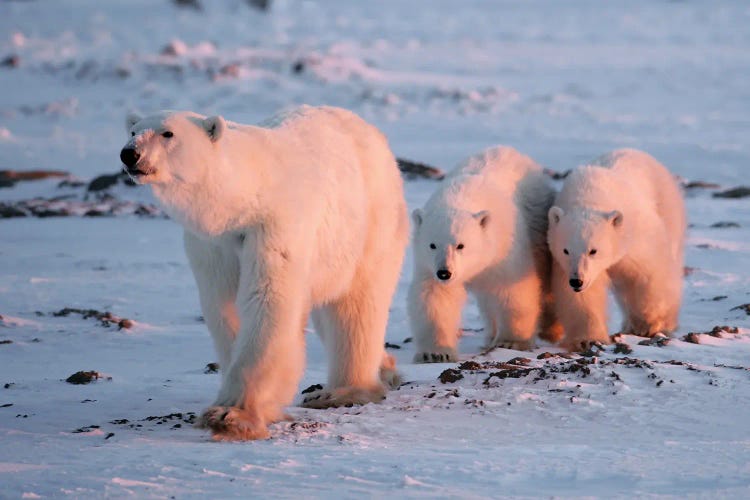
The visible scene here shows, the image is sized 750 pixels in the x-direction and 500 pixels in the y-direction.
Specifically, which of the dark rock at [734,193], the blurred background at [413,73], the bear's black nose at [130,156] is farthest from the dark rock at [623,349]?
the blurred background at [413,73]

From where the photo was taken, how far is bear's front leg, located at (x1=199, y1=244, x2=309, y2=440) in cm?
461

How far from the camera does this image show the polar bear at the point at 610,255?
7613 millimetres

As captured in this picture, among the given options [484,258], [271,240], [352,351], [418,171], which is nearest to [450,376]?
[352,351]

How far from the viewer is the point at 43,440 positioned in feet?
15.1

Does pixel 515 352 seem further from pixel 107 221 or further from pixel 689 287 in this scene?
pixel 107 221

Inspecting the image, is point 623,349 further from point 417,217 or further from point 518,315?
point 417,217

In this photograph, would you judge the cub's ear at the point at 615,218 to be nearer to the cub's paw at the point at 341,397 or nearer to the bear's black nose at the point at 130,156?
the cub's paw at the point at 341,397

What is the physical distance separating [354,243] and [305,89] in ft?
62.4

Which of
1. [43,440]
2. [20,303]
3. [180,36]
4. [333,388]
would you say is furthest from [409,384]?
[180,36]

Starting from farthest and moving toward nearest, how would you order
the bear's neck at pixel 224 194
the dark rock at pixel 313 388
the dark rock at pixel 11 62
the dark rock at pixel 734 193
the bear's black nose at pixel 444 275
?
the dark rock at pixel 11 62, the dark rock at pixel 734 193, the bear's black nose at pixel 444 275, the dark rock at pixel 313 388, the bear's neck at pixel 224 194

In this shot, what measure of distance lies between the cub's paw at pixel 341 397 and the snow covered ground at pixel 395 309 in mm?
146

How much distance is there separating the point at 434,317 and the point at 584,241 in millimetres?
1043

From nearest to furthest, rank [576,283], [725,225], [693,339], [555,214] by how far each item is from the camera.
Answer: [693,339]
[576,283]
[555,214]
[725,225]

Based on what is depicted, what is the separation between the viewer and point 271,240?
15.3 ft
